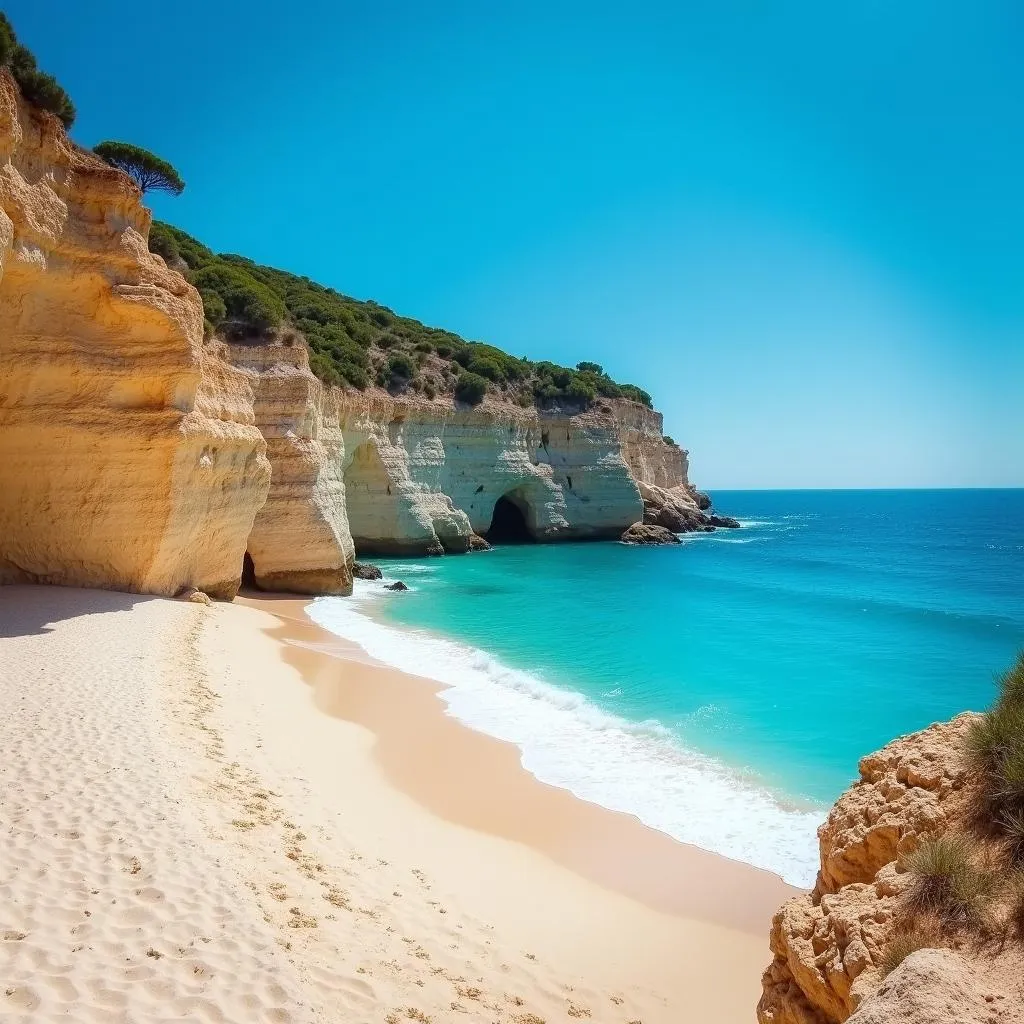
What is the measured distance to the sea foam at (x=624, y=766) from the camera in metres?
8.10

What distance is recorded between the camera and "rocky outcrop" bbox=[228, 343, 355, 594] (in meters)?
21.3

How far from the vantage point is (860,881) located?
12.6ft

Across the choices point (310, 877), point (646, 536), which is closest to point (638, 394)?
point (646, 536)

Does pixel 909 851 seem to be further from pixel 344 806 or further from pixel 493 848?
pixel 344 806

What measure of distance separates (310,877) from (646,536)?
40453 millimetres

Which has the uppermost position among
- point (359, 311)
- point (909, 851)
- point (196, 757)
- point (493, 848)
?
point (359, 311)

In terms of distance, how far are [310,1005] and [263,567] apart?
63.4 feet

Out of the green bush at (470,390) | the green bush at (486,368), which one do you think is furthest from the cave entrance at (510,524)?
the green bush at (486,368)

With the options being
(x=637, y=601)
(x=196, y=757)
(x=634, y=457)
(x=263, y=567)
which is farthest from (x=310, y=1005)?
(x=634, y=457)

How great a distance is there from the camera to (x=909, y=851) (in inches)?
139

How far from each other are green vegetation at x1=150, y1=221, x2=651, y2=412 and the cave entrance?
6640 mm

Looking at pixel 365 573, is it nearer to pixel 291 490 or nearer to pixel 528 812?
pixel 291 490

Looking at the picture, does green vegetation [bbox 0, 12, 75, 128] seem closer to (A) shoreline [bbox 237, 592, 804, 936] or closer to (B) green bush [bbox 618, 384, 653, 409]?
(A) shoreline [bbox 237, 592, 804, 936]

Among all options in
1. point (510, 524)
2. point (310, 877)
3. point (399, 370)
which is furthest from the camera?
point (510, 524)
